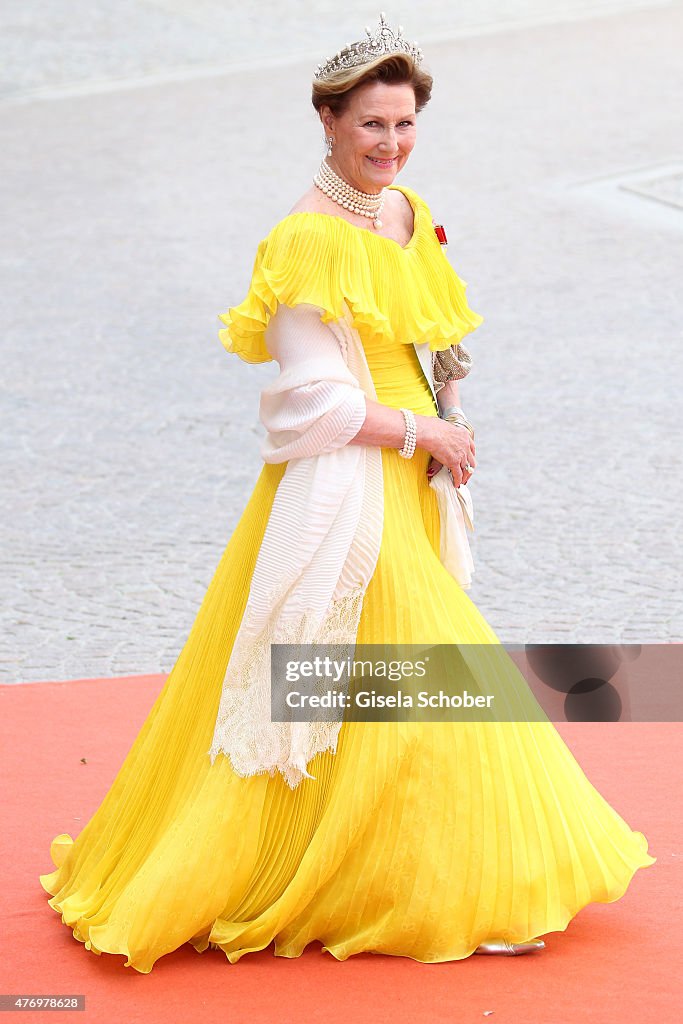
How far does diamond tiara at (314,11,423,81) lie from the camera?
3.48 meters

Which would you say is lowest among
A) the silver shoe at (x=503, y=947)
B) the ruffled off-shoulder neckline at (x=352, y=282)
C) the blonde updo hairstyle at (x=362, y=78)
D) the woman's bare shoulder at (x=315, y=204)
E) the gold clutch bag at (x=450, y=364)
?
the silver shoe at (x=503, y=947)

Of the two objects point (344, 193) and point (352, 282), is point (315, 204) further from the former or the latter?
point (352, 282)

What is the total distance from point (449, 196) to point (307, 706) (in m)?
10.5

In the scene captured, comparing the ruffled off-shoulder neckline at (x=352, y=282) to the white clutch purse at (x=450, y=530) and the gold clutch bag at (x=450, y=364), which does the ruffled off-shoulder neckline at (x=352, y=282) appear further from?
the white clutch purse at (x=450, y=530)

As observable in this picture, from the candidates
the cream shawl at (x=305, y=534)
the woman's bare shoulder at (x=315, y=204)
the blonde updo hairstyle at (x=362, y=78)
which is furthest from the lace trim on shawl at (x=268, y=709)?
the blonde updo hairstyle at (x=362, y=78)

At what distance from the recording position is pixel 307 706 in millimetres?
3598

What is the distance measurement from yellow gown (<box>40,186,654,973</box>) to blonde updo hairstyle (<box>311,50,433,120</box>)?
Answer: 0.84ft

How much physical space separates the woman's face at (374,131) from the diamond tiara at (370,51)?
62 mm

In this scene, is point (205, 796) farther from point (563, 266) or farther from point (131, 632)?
point (563, 266)

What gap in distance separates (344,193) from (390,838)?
4.84ft

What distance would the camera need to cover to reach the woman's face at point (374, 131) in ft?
11.5

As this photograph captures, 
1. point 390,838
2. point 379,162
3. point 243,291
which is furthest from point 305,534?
point 243,291

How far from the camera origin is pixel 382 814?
3535 millimetres

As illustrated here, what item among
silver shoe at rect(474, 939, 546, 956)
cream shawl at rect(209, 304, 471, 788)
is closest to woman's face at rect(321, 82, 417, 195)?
cream shawl at rect(209, 304, 471, 788)
